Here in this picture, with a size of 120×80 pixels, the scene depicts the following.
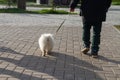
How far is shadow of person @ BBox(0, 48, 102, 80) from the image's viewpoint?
5834 mm

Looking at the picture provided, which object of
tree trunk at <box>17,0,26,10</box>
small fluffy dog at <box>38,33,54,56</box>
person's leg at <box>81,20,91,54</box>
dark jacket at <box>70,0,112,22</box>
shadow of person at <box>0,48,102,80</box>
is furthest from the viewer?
tree trunk at <box>17,0,26,10</box>

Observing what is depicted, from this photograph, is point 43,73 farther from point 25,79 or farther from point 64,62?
point 64,62

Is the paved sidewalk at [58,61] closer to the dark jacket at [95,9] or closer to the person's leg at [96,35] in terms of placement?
the person's leg at [96,35]

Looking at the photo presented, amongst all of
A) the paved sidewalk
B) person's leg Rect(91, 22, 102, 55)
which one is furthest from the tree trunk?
person's leg Rect(91, 22, 102, 55)

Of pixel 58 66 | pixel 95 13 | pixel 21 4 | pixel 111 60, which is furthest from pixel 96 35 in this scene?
pixel 21 4

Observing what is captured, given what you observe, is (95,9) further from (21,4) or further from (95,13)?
(21,4)

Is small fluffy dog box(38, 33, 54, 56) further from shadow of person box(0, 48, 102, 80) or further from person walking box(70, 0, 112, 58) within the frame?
person walking box(70, 0, 112, 58)

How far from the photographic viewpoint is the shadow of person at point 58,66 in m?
5.83

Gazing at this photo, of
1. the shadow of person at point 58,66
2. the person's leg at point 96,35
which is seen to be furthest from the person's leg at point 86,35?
the shadow of person at point 58,66

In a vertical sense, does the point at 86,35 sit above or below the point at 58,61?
above

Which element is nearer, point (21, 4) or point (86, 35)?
point (86, 35)

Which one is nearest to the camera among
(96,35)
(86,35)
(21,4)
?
(96,35)

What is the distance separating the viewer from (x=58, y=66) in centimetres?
652

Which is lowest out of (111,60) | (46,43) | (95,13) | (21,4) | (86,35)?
(21,4)
